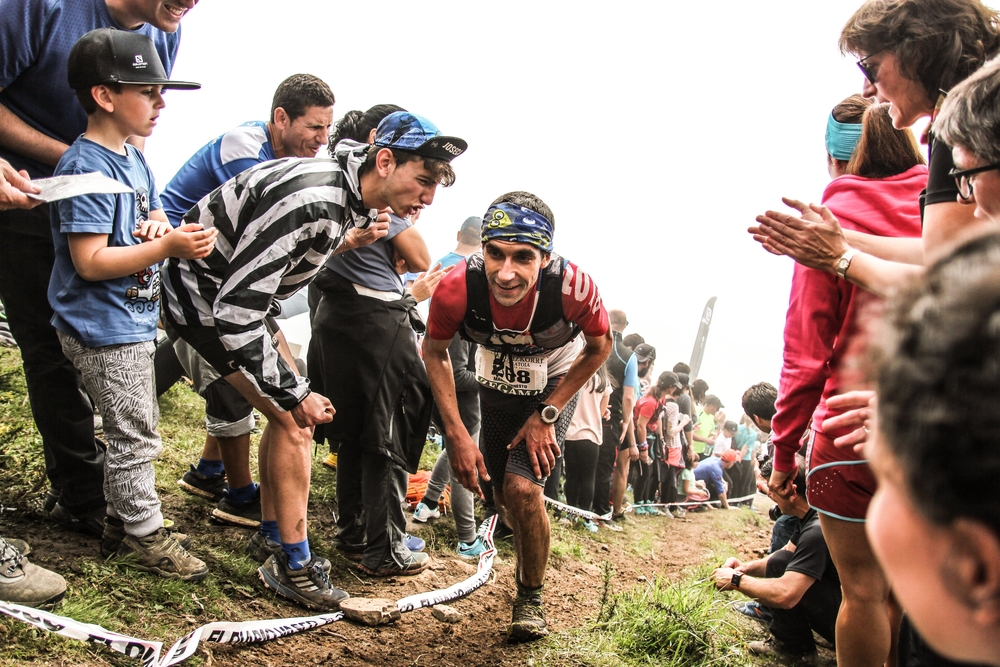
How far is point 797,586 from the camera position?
156 inches

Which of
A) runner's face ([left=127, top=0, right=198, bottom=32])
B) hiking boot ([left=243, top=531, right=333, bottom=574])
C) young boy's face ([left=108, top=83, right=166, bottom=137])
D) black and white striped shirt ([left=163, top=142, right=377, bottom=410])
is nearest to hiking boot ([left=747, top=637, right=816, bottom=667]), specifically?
hiking boot ([left=243, top=531, right=333, bottom=574])

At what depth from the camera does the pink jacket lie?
2.81 meters

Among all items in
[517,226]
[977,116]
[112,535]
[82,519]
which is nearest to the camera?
[977,116]

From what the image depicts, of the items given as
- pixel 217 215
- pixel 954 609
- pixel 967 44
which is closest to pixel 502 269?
pixel 217 215

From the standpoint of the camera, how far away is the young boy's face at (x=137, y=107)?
310 centimetres

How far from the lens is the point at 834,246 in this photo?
8.19 ft

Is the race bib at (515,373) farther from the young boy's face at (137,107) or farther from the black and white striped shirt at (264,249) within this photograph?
the young boy's face at (137,107)

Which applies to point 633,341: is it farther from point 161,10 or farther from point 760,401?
point 161,10

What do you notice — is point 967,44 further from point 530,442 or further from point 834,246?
point 530,442

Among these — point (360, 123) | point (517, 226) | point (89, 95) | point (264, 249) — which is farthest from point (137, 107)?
point (517, 226)

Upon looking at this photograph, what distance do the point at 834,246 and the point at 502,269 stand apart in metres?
1.67

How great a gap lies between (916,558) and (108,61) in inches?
133

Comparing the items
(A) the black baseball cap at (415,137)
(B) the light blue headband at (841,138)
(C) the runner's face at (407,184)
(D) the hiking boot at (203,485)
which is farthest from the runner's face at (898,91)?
(D) the hiking boot at (203,485)

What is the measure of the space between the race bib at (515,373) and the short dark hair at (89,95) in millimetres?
2274
